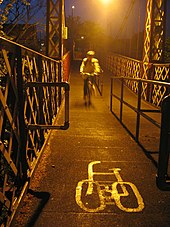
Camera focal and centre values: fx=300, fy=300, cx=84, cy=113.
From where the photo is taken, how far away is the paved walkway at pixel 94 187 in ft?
9.05

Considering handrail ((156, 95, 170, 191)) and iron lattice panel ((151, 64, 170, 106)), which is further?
iron lattice panel ((151, 64, 170, 106))

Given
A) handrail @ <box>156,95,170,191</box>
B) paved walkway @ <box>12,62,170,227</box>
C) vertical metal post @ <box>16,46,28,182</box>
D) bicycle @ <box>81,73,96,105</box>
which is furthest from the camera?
bicycle @ <box>81,73,96,105</box>

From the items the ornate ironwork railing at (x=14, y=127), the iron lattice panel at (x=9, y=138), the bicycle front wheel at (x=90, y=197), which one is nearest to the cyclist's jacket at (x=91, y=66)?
the ornate ironwork railing at (x=14, y=127)

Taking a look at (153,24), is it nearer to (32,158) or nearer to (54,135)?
(54,135)

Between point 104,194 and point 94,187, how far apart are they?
0.66 ft

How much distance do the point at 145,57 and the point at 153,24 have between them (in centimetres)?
119

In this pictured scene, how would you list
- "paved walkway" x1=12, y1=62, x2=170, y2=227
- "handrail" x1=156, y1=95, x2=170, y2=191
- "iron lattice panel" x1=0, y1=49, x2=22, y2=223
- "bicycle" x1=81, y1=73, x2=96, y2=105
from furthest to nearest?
1. "bicycle" x1=81, y1=73, x2=96, y2=105
2. "paved walkway" x1=12, y1=62, x2=170, y2=227
3. "iron lattice panel" x1=0, y1=49, x2=22, y2=223
4. "handrail" x1=156, y1=95, x2=170, y2=191

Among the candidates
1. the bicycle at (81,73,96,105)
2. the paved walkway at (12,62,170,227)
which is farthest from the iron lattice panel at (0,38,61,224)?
the bicycle at (81,73,96,105)

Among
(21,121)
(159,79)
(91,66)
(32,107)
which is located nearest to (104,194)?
(21,121)

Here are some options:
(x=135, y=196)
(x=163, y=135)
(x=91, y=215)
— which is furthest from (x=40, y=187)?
(x=163, y=135)

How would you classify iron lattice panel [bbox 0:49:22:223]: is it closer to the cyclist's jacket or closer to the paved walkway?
the paved walkway

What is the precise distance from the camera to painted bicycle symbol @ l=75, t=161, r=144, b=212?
299cm

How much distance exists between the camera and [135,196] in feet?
10.6

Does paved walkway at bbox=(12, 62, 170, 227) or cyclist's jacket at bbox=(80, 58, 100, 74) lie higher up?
cyclist's jacket at bbox=(80, 58, 100, 74)
